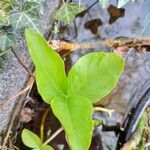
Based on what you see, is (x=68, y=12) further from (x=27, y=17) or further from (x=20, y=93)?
(x=20, y=93)

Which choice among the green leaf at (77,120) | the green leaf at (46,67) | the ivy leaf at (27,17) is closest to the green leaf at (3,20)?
the ivy leaf at (27,17)

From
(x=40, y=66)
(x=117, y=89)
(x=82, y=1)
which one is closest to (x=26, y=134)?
(x=40, y=66)

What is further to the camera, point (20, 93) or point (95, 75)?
point (20, 93)

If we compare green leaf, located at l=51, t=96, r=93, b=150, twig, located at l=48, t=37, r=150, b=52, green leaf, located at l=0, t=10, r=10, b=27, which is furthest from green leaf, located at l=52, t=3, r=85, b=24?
green leaf, located at l=51, t=96, r=93, b=150

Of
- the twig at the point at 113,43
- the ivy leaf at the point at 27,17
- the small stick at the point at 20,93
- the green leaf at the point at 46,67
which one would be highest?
the ivy leaf at the point at 27,17

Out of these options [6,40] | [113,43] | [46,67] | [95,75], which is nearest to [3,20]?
[6,40]

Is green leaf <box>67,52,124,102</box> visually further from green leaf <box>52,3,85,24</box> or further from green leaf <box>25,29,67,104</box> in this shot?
green leaf <box>52,3,85,24</box>

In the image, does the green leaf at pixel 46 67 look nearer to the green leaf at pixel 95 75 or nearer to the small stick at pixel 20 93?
the green leaf at pixel 95 75
